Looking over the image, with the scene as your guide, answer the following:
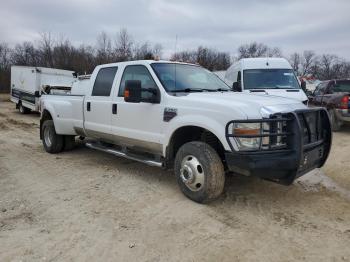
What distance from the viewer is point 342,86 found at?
1286 cm

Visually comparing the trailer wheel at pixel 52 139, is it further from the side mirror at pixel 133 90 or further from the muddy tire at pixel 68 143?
the side mirror at pixel 133 90

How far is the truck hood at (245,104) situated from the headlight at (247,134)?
125mm

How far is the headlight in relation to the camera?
432cm

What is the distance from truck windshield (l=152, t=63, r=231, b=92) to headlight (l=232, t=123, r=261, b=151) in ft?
4.70

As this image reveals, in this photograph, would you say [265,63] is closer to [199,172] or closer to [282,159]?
[199,172]

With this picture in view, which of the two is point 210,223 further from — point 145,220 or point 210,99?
point 210,99

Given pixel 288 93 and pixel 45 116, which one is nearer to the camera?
pixel 45 116

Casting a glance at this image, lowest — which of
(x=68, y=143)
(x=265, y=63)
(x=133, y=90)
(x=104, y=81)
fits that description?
(x=68, y=143)

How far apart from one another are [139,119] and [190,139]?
34.7 inches

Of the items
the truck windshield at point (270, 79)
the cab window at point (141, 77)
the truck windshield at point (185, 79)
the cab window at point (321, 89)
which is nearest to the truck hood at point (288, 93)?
the truck windshield at point (270, 79)

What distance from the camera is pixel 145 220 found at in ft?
14.3

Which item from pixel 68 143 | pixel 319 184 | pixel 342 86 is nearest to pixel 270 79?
pixel 342 86

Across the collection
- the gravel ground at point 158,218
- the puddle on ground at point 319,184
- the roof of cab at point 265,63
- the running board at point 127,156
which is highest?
the roof of cab at point 265,63

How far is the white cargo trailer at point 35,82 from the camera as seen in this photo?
17.5m
